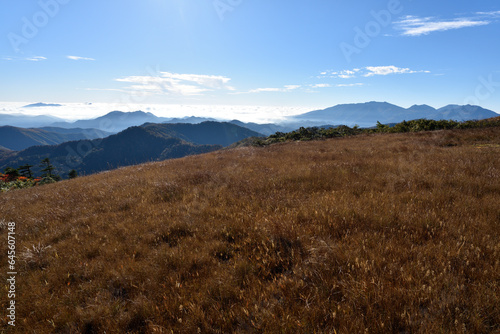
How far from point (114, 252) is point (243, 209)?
2.62 metres

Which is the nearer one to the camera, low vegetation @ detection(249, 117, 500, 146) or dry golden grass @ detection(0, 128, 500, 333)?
dry golden grass @ detection(0, 128, 500, 333)

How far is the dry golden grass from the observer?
2.39 m

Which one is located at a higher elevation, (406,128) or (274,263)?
(406,128)

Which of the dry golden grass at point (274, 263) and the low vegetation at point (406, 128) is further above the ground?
the low vegetation at point (406, 128)

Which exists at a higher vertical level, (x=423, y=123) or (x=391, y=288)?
(x=423, y=123)

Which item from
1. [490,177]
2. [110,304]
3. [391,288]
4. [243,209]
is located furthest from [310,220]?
[490,177]

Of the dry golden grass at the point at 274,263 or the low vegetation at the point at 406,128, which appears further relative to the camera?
the low vegetation at the point at 406,128

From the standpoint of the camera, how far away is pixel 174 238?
14.3ft

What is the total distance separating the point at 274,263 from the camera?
3344 mm

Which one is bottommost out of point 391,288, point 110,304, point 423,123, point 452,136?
point 110,304

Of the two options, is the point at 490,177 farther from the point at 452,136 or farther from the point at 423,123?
the point at 423,123

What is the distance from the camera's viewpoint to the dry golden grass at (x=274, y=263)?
2.39m

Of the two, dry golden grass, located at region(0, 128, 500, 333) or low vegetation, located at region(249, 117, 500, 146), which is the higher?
low vegetation, located at region(249, 117, 500, 146)

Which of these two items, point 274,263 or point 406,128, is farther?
point 406,128
